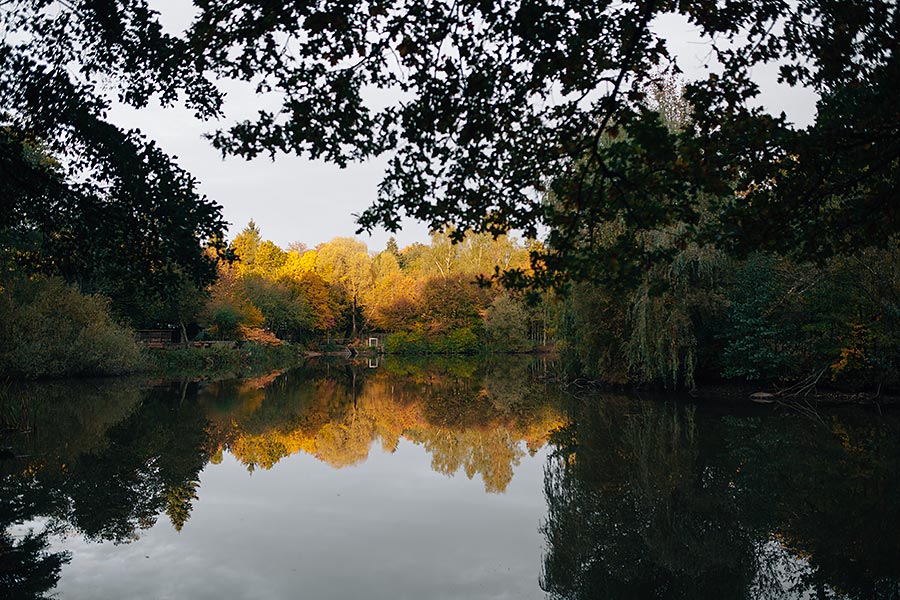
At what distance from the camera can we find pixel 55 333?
22.1 meters

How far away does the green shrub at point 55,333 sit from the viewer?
67.6 ft

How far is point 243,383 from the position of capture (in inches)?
987

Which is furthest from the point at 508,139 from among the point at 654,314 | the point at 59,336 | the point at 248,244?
the point at 248,244

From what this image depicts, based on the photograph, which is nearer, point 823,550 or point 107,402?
point 823,550

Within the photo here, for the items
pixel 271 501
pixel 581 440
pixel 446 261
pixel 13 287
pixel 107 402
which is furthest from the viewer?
pixel 446 261

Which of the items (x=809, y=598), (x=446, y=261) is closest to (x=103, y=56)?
(x=809, y=598)

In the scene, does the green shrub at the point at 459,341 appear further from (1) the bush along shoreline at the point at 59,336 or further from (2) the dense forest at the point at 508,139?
(2) the dense forest at the point at 508,139

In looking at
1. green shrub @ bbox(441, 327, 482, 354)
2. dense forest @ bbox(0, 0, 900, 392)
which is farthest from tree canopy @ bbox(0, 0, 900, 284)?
green shrub @ bbox(441, 327, 482, 354)

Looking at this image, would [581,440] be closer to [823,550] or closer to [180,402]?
[823,550]

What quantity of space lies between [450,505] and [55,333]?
61.7ft

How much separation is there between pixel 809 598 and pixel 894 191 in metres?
3.07

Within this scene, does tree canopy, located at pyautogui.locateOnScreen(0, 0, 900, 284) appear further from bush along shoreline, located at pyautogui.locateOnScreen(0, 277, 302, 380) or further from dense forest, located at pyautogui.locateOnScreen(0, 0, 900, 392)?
bush along shoreline, located at pyautogui.locateOnScreen(0, 277, 302, 380)

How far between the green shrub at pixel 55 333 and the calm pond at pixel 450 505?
20.4ft

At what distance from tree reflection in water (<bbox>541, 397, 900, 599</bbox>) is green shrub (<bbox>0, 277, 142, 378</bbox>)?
17079 mm
